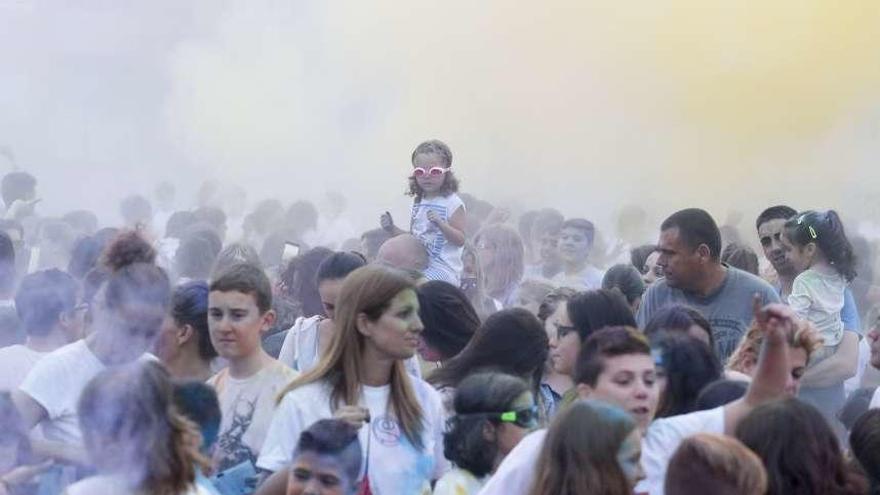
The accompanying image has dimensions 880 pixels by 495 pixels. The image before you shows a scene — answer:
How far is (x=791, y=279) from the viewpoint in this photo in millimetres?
6277

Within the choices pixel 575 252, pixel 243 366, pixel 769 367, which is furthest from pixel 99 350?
pixel 575 252

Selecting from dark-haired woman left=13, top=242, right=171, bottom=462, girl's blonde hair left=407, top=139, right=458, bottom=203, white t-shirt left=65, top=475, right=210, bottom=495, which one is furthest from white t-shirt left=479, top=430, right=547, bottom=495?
girl's blonde hair left=407, top=139, right=458, bottom=203

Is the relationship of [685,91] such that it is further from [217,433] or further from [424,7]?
[217,433]

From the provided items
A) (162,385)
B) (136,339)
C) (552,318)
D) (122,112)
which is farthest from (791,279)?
(122,112)

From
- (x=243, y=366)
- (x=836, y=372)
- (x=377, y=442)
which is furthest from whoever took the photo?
(x=836, y=372)

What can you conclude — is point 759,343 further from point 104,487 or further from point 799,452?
point 104,487

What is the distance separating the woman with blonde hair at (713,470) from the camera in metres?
3.28

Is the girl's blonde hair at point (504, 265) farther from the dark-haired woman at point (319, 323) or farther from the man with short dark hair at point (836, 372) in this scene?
the dark-haired woman at point (319, 323)

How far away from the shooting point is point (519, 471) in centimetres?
347

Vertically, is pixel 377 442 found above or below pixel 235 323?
below

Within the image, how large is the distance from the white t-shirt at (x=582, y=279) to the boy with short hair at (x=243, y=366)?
2.66m

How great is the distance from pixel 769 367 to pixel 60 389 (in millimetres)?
1613

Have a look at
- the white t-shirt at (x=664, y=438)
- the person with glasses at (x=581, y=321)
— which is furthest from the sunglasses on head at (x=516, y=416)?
the person with glasses at (x=581, y=321)

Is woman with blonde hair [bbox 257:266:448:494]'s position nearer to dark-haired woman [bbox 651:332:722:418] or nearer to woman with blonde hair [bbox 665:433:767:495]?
dark-haired woman [bbox 651:332:722:418]
